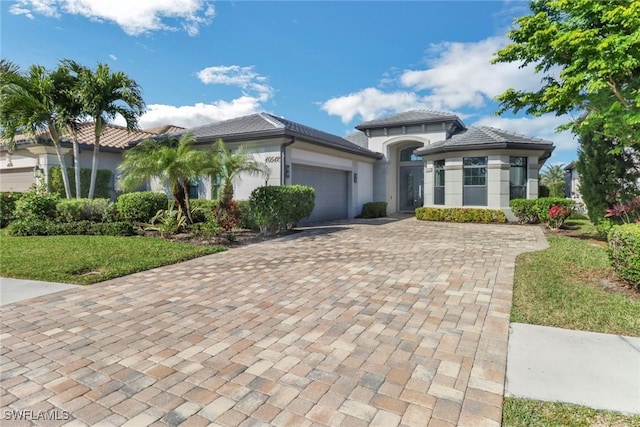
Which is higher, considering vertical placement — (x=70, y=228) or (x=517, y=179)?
(x=517, y=179)

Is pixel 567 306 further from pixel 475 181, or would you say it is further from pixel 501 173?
pixel 475 181

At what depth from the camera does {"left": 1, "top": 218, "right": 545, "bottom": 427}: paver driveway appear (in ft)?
8.10

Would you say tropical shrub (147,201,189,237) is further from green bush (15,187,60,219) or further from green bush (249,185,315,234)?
green bush (15,187,60,219)

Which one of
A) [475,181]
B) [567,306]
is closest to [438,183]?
[475,181]

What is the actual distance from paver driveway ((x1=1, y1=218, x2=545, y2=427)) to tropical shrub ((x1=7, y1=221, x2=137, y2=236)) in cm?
538

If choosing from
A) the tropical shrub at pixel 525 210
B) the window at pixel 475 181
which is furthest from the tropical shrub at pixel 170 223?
the tropical shrub at pixel 525 210

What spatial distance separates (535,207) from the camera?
1428 centimetres

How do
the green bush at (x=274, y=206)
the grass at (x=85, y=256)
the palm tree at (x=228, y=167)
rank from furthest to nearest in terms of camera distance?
the green bush at (x=274, y=206) → the palm tree at (x=228, y=167) → the grass at (x=85, y=256)

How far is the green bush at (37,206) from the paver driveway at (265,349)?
330 inches

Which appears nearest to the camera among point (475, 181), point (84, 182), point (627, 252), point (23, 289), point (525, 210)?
point (627, 252)

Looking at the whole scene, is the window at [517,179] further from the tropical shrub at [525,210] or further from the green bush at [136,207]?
the green bush at [136,207]

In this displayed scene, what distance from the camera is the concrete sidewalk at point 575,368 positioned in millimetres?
2549

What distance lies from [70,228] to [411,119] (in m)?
17.4

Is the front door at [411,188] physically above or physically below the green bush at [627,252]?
above
